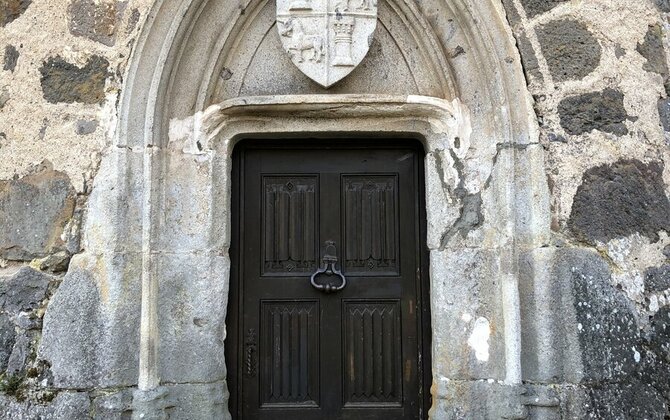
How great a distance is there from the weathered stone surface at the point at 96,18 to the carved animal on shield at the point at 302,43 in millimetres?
732

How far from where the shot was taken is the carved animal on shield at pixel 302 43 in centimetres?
291

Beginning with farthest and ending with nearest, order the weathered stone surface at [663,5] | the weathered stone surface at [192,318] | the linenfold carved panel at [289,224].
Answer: the linenfold carved panel at [289,224]
the weathered stone surface at [663,5]
the weathered stone surface at [192,318]

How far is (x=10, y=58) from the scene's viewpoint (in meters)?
2.83

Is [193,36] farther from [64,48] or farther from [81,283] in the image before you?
[81,283]

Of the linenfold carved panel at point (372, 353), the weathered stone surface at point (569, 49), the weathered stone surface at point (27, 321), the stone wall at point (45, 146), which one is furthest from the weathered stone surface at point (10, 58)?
the weathered stone surface at point (569, 49)

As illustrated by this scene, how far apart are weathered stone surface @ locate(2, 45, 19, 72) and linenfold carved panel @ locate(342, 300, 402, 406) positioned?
187 centimetres

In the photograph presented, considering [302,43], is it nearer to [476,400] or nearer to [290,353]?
[290,353]

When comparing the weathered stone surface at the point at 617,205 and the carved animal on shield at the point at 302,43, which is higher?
the carved animal on shield at the point at 302,43

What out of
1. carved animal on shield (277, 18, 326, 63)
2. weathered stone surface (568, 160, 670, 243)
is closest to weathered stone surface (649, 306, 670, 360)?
weathered stone surface (568, 160, 670, 243)

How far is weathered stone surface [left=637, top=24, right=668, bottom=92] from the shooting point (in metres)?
2.87

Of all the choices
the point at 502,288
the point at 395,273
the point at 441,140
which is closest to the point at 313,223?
the point at 395,273

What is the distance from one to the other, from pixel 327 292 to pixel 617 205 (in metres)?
1.35

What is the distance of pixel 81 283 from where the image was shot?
2.66 meters

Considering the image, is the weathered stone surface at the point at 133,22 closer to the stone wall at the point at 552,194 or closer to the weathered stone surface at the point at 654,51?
the stone wall at the point at 552,194
